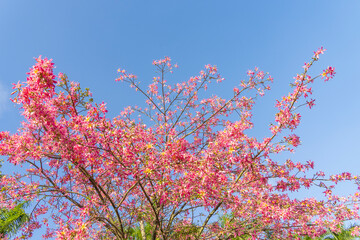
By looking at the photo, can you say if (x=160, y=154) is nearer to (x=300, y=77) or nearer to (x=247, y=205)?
(x=247, y=205)

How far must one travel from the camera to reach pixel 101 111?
5090mm

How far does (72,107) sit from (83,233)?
2.65 meters

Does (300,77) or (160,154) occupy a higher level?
(300,77)

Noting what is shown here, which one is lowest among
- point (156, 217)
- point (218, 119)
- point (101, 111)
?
point (156, 217)

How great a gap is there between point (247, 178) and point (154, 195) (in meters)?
2.27

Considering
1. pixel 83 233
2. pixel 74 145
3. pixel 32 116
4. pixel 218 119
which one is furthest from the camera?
pixel 218 119

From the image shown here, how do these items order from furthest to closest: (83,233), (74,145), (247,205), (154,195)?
(154,195)
(247,205)
(74,145)
(83,233)

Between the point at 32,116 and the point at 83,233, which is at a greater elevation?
the point at 32,116

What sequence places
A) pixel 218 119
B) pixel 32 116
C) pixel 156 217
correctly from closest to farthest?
pixel 32 116
pixel 156 217
pixel 218 119

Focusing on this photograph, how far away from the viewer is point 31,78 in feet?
15.1

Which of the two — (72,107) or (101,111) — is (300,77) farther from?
(72,107)

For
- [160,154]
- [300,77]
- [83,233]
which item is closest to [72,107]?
[160,154]

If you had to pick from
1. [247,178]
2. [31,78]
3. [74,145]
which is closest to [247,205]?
[247,178]

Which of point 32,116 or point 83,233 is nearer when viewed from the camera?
point 83,233
